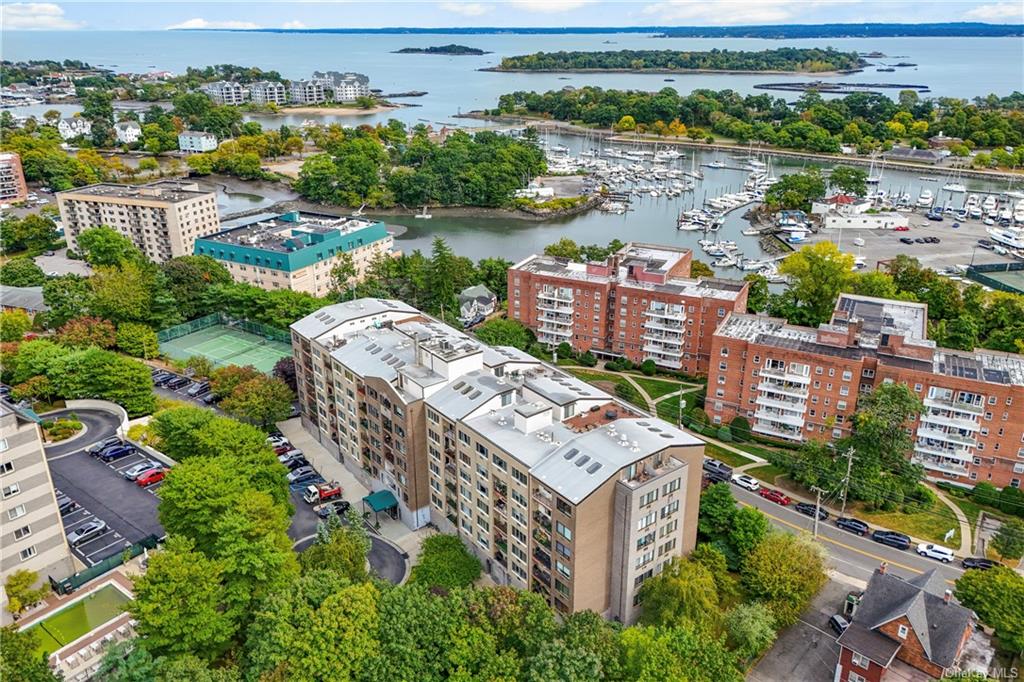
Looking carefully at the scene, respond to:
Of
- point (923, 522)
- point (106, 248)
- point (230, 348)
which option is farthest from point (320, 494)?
point (106, 248)

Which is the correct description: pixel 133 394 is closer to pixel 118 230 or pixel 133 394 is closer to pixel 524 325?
pixel 524 325

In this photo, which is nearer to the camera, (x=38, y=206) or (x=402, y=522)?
(x=402, y=522)

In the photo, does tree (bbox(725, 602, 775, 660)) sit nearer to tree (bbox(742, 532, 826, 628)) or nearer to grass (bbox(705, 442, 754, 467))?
tree (bbox(742, 532, 826, 628))

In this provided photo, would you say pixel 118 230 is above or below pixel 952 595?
above

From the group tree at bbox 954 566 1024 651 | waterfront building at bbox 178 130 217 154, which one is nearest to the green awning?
tree at bbox 954 566 1024 651

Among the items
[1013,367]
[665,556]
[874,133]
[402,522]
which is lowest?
[402,522]

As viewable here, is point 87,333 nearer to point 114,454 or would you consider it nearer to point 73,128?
point 114,454

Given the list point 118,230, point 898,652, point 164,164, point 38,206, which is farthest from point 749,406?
point 164,164
